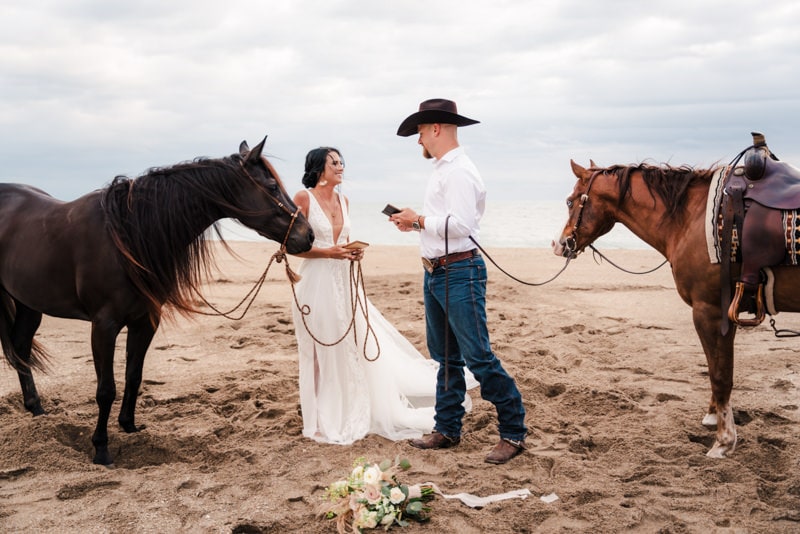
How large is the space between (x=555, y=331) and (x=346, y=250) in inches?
143

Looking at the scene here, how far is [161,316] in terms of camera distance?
160 inches

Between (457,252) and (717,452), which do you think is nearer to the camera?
(457,252)

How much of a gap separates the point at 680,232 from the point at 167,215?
313 centimetres

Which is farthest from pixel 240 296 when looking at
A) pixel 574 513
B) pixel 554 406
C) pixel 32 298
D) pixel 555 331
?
pixel 574 513

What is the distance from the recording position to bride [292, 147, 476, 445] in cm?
439

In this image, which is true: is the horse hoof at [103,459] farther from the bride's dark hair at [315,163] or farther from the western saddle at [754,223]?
the western saddle at [754,223]

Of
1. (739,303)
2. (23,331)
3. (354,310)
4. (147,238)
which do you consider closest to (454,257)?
(354,310)

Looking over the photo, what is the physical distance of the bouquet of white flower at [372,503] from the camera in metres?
2.97

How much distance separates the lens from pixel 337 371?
4.50 metres

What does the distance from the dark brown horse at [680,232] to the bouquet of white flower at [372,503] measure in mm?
1919

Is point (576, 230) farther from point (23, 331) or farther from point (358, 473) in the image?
point (23, 331)

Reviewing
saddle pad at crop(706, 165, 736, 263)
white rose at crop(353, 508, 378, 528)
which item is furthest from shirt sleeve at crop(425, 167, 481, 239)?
white rose at crop(353, 508, 378, 528)

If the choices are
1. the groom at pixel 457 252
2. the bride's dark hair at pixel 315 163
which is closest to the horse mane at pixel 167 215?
the bride's dark hair at pixel 315 163

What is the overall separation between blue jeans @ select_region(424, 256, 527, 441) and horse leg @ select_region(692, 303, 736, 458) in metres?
1.16
